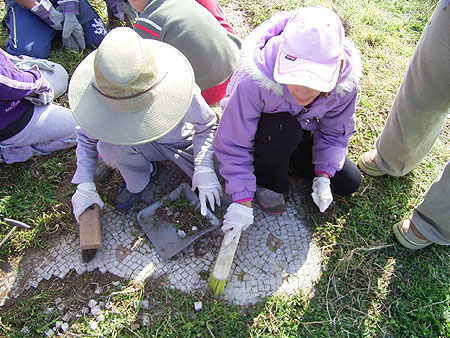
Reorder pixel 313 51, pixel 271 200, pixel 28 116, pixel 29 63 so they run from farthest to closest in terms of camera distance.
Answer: pixel 29 63 < pixel 28 116 < pixel 271 200 < pixel 313 51

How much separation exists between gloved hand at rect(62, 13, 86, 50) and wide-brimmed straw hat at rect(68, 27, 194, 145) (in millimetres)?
1565

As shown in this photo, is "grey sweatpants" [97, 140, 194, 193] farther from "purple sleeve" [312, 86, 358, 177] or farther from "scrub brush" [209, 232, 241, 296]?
"purple sleeve" [312, 86, 358, 177]

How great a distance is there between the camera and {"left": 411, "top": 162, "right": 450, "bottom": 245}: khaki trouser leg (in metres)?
1.95

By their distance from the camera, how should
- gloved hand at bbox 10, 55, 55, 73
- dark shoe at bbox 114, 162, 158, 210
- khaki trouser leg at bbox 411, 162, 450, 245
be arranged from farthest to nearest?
gloved hand at bbox 10, 55, 55, 73
dark shoe at bbox 114, 162, 158, 210
khaki trouser leg at bbox 411, 162, 450, 245

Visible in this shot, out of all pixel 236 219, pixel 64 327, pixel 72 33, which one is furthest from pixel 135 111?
pixel 72 33

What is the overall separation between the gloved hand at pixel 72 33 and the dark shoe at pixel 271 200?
2.14m

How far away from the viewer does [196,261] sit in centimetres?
219

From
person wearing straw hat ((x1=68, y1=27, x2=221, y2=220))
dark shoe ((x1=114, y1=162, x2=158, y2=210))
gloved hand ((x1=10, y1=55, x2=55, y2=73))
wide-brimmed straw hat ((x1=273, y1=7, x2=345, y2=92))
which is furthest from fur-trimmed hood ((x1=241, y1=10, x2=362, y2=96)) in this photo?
gloved hand ((x1=10, y1=55, x2=55, y2=73))

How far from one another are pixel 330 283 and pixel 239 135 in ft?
3.41

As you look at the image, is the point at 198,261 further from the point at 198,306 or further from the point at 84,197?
the point at 84,197

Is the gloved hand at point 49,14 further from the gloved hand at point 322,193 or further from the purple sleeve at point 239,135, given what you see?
the gloved hand at point 322,193

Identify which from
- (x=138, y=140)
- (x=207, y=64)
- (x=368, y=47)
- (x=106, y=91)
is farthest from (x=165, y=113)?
(x=368, y=47)

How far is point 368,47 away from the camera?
328 cm

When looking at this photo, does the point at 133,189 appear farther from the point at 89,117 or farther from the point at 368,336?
the point at 368,336
